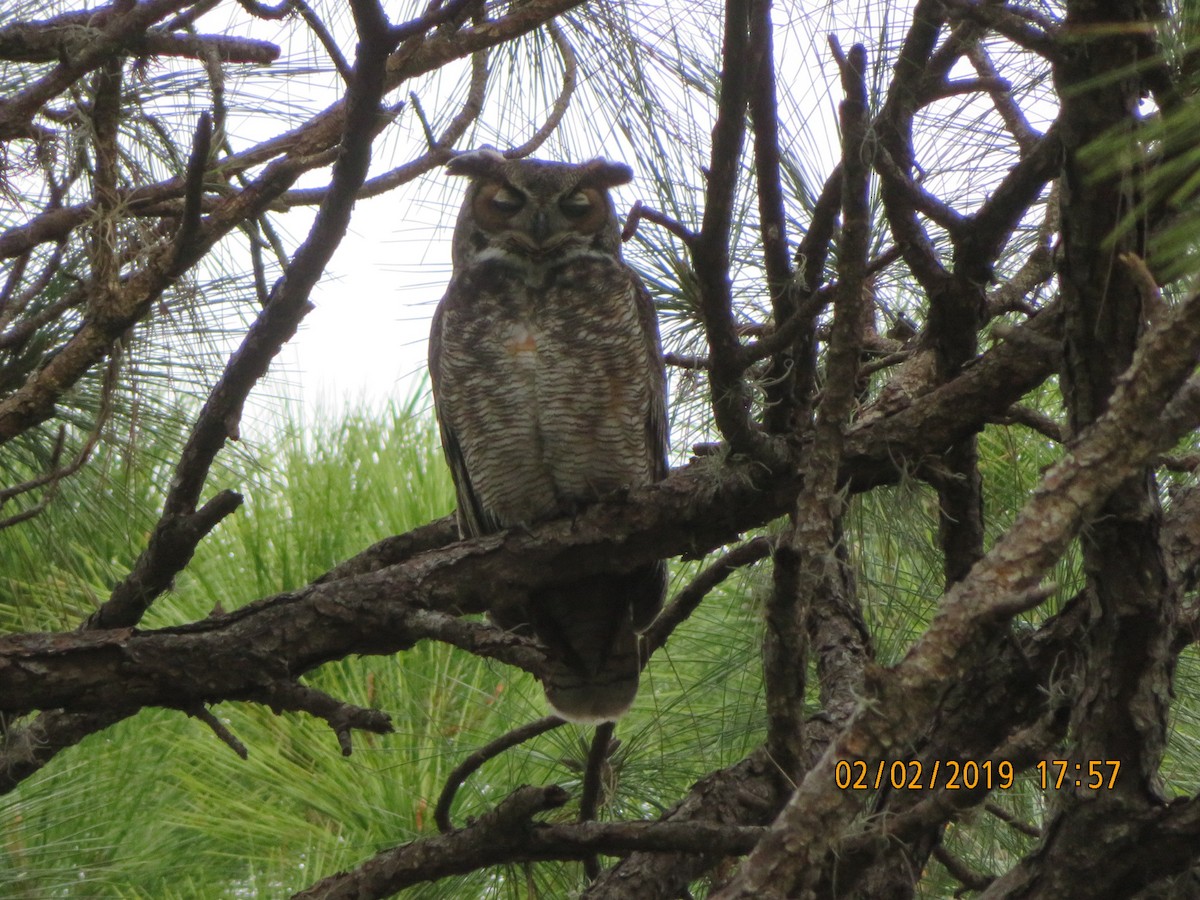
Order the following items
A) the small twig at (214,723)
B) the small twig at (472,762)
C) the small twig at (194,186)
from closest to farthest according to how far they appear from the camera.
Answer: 1. the small twig at (194,186)
2. the small twig at (214,723)
3. the small twig at (472,762)

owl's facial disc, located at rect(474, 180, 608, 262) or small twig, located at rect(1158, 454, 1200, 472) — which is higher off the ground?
owl's facial disc, located at rect(474, 180, 608, 262)

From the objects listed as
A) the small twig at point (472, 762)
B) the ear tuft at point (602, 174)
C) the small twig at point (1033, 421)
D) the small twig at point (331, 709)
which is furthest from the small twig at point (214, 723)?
the ear tuft at point (602, 174)

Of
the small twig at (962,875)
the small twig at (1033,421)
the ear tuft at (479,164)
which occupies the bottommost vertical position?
the small twig at (962,875)

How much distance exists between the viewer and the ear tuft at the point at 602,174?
286 centimetres

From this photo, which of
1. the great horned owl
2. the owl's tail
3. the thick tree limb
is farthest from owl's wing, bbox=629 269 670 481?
the thick tree limb

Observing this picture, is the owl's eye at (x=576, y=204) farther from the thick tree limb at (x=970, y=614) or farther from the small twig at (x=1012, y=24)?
the thick tree limb at (x=970, y=614)

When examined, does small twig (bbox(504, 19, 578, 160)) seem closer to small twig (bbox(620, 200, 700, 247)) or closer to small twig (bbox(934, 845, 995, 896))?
small twig (bbox(620, 200, 700, 247))

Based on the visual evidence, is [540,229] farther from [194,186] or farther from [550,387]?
[194,186]

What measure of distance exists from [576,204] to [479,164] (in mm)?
232

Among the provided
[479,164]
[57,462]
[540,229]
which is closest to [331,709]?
[57,462]

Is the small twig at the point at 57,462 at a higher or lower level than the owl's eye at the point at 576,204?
lower

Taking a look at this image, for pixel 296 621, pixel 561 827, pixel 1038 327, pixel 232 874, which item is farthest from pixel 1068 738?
pixel 232 874

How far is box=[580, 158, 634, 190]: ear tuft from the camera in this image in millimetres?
2861

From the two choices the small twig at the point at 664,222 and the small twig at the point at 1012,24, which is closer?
the small twig at the point at 1012,24
